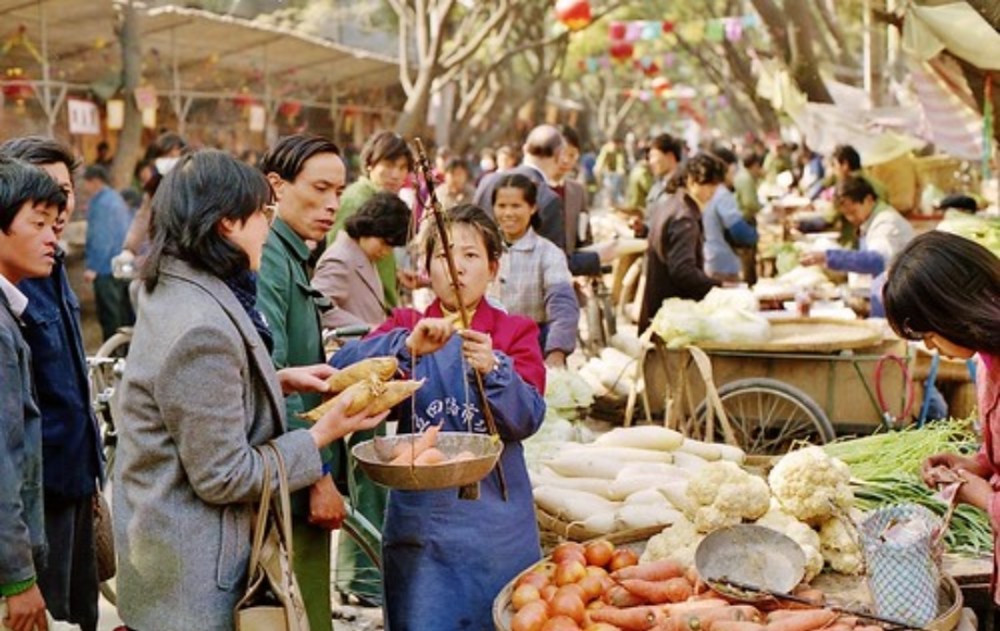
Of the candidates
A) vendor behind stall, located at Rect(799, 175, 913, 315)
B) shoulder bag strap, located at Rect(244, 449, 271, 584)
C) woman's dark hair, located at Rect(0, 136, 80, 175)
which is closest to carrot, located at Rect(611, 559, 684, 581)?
shoulder bag strap, located at Rect(244, 449, 271, 584)

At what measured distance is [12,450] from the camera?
10.7 ft

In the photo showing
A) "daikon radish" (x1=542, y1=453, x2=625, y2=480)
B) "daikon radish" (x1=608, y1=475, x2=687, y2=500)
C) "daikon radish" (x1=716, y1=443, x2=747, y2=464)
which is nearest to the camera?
"daikon radish" (x1=608, y1=475, x2=687, y2=500)

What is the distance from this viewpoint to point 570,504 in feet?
17.3

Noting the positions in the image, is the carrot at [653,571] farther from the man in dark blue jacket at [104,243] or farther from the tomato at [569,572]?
the man in dark blue jacket at [104,243]

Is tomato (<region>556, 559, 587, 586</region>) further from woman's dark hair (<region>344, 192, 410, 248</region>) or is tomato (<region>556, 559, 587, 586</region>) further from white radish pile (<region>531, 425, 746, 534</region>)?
woman's dark hair (<region>344, 192, 410, 248</region>)

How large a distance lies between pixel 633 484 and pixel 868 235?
13.4 ft

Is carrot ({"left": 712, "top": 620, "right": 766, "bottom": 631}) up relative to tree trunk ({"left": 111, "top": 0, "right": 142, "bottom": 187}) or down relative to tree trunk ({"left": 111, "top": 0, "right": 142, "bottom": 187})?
down

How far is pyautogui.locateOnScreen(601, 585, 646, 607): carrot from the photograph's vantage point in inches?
146

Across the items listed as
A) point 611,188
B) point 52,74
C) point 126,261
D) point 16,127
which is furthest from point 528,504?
point 611,188

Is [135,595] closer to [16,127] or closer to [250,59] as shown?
[16,127]

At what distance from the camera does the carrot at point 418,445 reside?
11.1 feet

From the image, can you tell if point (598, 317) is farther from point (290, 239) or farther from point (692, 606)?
point (692, 606)

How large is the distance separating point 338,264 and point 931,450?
2907 mm

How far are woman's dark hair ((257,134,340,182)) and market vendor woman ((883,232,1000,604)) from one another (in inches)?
74.8
